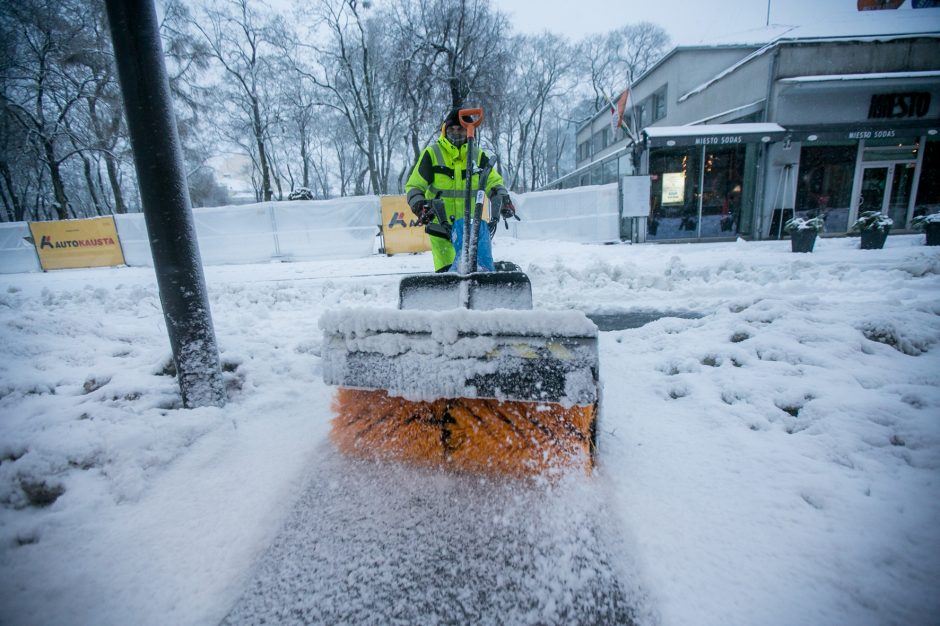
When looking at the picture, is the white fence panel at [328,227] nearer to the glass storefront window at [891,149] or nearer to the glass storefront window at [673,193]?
the glass storefront window at [673,193]

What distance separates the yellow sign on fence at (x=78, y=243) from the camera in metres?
14.0

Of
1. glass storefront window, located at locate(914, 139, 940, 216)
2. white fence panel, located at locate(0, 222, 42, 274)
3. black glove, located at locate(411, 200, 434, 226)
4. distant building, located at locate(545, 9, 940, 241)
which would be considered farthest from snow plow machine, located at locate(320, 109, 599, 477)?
glass storefront window, located at locate(914, 139, 940, 216)

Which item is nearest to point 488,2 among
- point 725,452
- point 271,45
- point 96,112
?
point 271,45

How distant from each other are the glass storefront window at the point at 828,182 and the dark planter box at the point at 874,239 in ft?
19.6

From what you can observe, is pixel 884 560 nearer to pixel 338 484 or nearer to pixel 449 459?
pixel 449 459

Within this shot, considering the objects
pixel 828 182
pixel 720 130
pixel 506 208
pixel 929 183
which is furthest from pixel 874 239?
pixel 506 208

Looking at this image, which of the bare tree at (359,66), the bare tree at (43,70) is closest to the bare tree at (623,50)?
the bare tree at (359,66)

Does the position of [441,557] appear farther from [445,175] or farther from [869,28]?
[869,28]

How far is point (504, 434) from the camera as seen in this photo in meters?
1.83

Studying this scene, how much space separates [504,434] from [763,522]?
1045 millimetres

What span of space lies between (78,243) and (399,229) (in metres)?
11.8

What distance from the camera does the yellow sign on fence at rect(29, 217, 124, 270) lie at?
1399 centimetres

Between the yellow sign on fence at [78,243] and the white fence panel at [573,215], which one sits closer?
the white fence panel at [573,215]

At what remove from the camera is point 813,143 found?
13.4m
